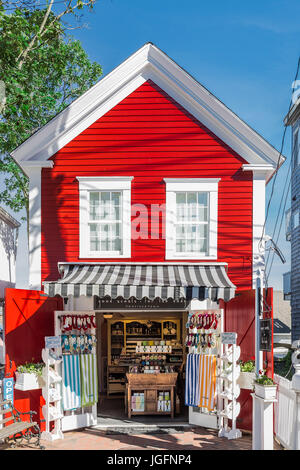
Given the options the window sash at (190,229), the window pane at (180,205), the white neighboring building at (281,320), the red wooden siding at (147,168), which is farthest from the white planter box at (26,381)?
the white neighboring building at (281,320)

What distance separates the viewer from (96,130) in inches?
427

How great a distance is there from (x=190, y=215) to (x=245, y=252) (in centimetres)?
162

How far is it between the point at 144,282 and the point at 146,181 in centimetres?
284

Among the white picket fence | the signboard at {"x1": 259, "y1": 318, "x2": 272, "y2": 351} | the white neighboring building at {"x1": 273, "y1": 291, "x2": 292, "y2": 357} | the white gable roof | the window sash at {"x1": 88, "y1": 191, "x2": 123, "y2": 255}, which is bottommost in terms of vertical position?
the white neighboring building at {"x1": 273, "y1": 291, "x2": 292, "y2": 357}

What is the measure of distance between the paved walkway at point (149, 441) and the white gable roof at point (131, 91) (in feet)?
20.4

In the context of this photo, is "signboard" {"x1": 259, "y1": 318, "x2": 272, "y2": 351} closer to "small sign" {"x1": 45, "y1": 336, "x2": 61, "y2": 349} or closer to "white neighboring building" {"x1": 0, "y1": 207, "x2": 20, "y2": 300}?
"small sign" {"x1": 45, "y1": 336, "x2": 61, "y2": 349}

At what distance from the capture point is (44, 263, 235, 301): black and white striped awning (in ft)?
28.7

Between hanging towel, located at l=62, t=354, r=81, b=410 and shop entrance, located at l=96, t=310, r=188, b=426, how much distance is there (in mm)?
1171

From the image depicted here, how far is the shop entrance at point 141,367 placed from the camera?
10.8 m

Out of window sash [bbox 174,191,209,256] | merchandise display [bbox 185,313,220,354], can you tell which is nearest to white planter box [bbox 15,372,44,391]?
merchandise display [bbox 185,313,220,354]

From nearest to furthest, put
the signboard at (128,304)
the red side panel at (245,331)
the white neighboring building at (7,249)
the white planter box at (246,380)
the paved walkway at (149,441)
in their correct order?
the paved walkway at (149,441) < the white planter box at (246,380) < the red side panel at (245,331) < the signboard at (128,304) < the white neighboring building at (7,249)

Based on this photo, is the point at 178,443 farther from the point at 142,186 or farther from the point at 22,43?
the point at 22,43

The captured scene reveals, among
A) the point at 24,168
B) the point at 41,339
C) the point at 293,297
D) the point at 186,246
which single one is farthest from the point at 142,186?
the point at 293,297

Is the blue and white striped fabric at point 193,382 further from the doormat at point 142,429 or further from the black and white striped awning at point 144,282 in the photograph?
the black and white striped awning at point 144,282
